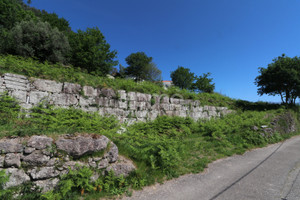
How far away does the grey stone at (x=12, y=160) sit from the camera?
101 inches

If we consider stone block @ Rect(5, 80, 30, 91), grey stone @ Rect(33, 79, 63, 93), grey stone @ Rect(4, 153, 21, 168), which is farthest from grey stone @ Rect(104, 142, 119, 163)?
stone block @ Rect(5, 80, 30, 91)

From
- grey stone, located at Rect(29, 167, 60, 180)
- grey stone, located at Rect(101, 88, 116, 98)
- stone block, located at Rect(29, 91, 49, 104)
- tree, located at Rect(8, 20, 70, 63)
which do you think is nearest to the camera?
grey stone, located at Rect(29, 167, 60, 180)

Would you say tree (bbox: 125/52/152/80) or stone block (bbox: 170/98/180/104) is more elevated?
tree (bbox: 125/52/152/80)

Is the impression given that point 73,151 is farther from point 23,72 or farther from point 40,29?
point 40,29

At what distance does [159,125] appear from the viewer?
8.27 metres

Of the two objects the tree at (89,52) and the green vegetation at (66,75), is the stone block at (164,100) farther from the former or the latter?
the tree at (89,52)

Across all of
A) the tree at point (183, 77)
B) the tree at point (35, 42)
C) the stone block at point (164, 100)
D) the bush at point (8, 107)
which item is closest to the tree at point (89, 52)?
the tree at point (35, 42)

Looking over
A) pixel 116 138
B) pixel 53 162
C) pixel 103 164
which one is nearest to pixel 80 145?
pixel 53 162

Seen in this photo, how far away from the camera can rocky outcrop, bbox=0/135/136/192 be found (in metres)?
2.63

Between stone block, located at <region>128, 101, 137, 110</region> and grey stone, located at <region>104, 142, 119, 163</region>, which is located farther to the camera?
stone block, located at <region>128, 101, 137, 110</region>

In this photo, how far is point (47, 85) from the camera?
6.13 meters

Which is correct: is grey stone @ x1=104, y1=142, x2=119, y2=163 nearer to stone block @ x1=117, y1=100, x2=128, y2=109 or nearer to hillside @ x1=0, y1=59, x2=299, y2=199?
hillside @ x1=0, y1=59, x2=299, y2=199

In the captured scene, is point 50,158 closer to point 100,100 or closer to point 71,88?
point 71,88

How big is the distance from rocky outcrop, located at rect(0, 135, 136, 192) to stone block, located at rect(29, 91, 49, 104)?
141 inches
